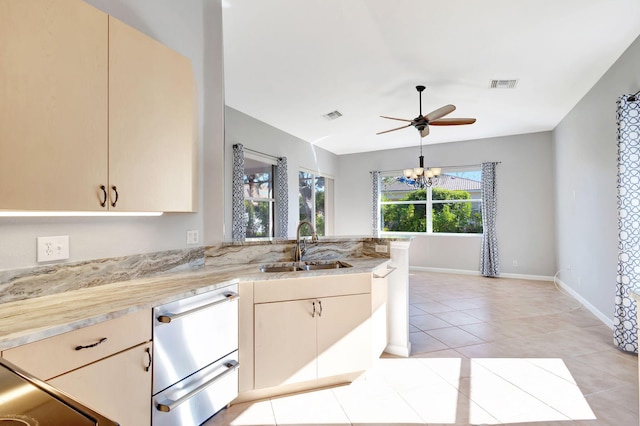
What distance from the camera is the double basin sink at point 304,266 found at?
2395 millimetres

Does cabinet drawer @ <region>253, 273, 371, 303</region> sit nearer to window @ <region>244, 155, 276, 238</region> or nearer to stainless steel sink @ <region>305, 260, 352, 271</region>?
stainless steel sink @ <region>305, 260, 352, 271</region>

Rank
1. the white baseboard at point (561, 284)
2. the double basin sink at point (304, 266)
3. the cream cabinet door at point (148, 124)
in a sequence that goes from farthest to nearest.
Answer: the white baseboard at point (561, 284) → the double basin sink at point (304, 266) → the cream cabinet door at point (148, 124)

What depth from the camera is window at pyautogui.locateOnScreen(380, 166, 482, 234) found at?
656cm

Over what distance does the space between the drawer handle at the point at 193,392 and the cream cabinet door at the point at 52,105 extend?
97 cm

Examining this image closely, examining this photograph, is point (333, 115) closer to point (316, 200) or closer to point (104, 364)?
point (316, 200)

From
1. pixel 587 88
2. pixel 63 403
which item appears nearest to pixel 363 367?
pixel 63 403

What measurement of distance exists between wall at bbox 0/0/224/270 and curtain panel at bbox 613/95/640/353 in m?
3.48

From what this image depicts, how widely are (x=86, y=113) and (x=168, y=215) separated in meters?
0.88

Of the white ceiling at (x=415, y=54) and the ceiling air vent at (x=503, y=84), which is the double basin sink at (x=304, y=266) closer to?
the white ceiling at (x=415, y=54)

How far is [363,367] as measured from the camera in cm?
218

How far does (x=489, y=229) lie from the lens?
6.11 metres

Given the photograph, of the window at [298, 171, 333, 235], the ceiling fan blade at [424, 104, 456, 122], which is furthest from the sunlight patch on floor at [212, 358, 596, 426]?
the window at [298, 171, 333, 235]

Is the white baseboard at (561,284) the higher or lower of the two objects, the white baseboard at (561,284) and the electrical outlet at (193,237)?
the lower

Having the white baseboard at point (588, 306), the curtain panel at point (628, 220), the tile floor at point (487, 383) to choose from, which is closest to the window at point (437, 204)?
the white baseboard at point (588, 306)
